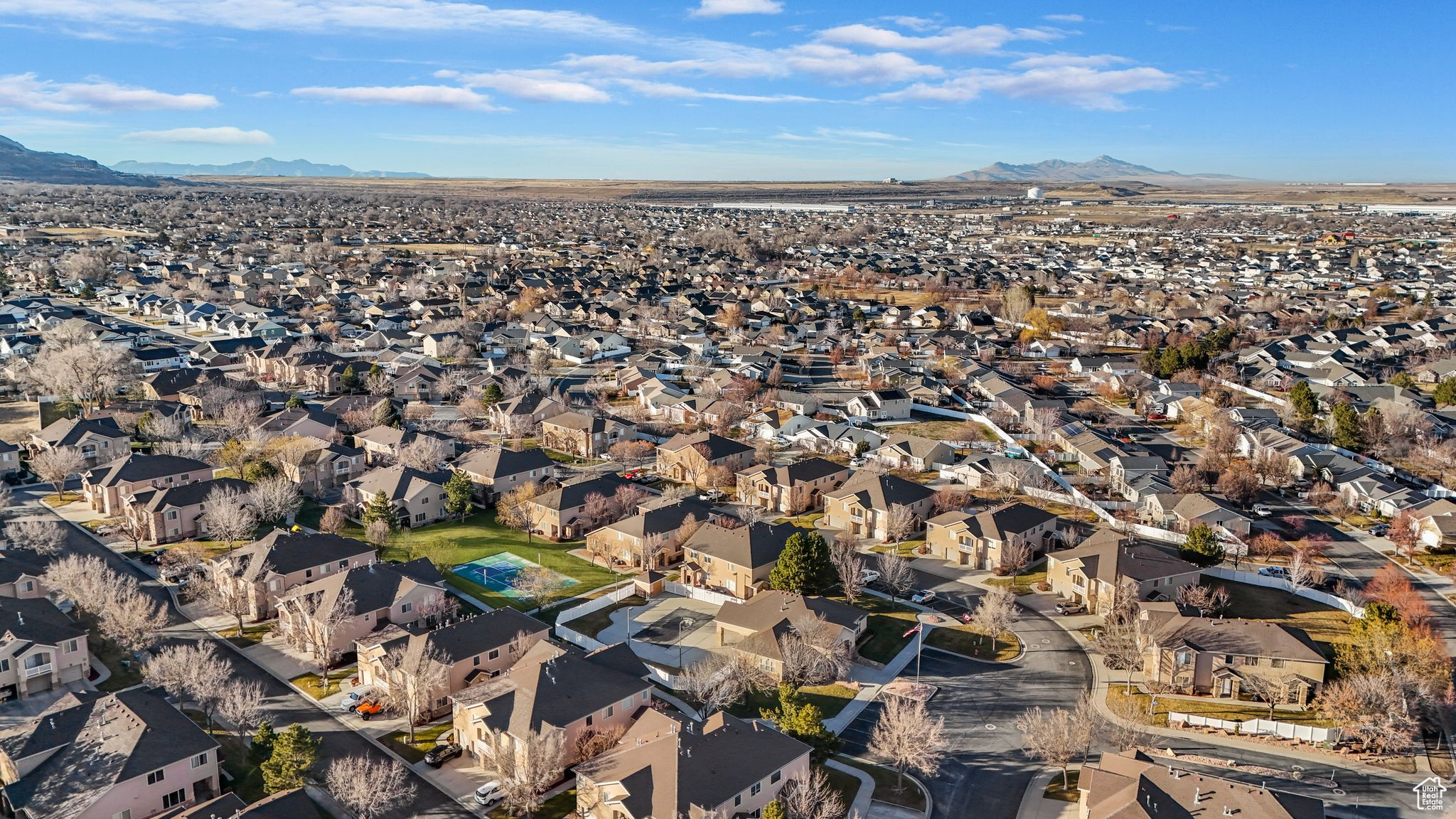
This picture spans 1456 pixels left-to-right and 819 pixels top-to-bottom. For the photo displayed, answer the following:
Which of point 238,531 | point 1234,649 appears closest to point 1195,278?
point 1234,649

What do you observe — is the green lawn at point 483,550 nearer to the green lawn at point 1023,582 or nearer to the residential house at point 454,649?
the residential house at point 454,649

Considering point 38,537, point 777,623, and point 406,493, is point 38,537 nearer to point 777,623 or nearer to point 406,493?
point 406,493

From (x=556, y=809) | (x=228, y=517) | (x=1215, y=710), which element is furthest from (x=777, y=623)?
(x=228, y=517)

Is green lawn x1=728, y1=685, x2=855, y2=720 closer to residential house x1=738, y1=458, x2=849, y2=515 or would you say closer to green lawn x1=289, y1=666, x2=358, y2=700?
green lawn x1=289, y1=666, x2=358, y2=700

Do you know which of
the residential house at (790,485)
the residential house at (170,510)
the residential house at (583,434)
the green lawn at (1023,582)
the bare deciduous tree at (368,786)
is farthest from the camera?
the residential house at (583,434)

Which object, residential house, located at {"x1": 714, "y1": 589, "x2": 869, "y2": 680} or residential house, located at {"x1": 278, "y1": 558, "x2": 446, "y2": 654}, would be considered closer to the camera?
residential house, located at {"x1": 714, "y1": 589, "x2": 869, "y2": 680}

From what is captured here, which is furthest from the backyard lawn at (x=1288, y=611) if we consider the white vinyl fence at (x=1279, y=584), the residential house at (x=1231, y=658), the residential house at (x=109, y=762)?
the residential house at (x=109, y=762)

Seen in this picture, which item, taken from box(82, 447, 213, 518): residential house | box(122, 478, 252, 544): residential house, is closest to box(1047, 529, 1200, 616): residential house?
box(122, 478, 252, 544): residential house
